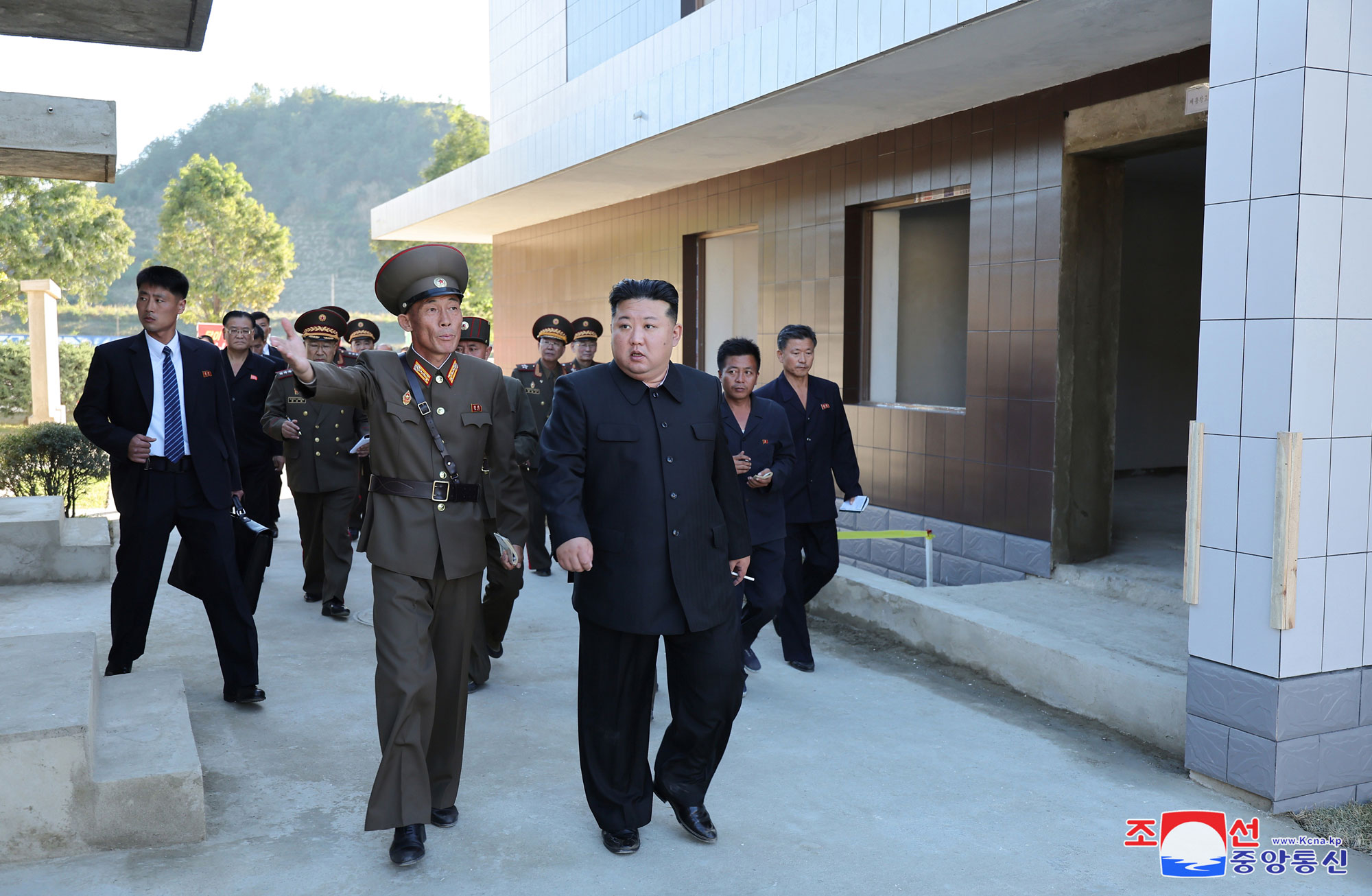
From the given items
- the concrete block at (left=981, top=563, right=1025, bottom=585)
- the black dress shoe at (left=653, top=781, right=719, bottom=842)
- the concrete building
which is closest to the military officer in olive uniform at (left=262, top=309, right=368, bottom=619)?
the concrete building

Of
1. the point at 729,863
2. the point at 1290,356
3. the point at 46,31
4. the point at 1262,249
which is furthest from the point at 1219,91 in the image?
the point at 46,31

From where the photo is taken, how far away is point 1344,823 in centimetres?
403

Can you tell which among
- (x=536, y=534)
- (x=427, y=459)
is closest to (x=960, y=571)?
(x=536, y=534)

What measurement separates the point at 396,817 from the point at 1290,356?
3.49 metres

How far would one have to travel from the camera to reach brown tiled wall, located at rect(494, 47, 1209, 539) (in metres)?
7.56

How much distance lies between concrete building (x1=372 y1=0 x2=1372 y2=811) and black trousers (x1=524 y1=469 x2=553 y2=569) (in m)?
2.79

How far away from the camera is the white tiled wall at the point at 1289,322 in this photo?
157 inches

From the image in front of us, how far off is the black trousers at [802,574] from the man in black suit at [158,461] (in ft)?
9.19

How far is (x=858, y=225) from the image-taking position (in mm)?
9836

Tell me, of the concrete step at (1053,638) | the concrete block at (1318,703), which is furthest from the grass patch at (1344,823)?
the concrete step at (1053,638)

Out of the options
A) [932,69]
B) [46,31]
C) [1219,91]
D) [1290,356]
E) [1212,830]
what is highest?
[932,69]

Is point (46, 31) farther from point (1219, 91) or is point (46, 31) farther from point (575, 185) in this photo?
point (575, 185)

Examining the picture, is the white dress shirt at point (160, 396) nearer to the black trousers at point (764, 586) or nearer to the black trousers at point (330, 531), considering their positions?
the black trousers at point (330, 531)

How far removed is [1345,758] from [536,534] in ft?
18.4
